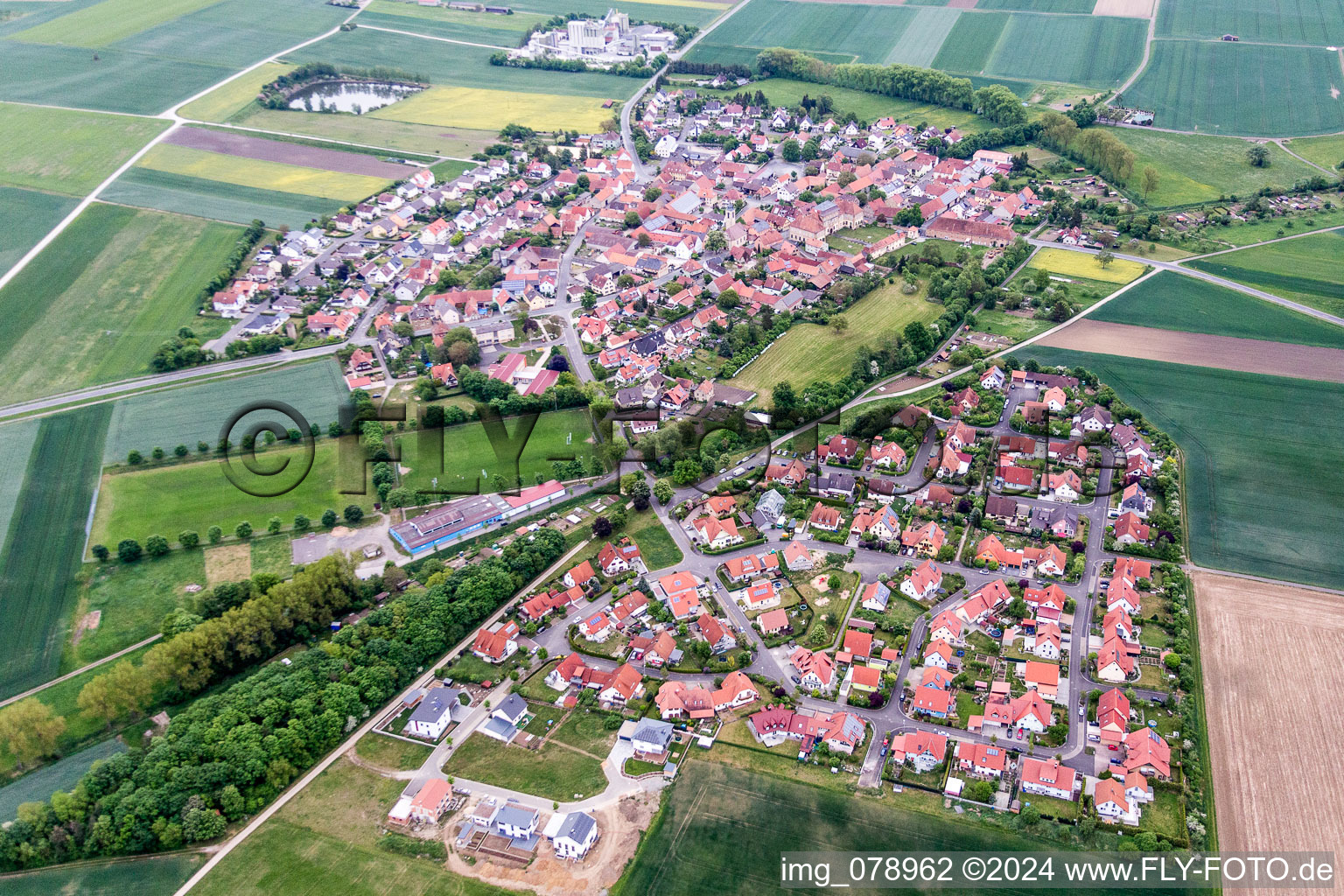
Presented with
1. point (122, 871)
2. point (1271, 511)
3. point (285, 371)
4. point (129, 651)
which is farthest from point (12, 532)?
point (1271, 511)

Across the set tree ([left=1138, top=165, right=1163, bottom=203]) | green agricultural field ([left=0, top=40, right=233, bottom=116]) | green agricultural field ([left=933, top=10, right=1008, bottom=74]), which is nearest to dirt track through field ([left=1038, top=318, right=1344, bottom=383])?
tree ([left=1138, top=165, right=1163, bottom=203])

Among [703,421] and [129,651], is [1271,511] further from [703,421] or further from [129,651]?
[129,651]

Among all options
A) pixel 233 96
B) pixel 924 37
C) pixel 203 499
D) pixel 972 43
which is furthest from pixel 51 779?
pixel 924 37

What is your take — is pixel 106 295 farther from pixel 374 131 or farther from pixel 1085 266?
pixel 1085 266

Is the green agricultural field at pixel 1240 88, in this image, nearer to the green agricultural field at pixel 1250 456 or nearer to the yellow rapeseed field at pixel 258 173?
the green agricultural field at pixel 1250 456

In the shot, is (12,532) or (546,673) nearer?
(546,673)

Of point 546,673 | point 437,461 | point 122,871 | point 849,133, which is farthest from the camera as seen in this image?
point 849,133

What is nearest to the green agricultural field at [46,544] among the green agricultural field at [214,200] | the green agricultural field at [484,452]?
the green agricultural field at [484,452]
